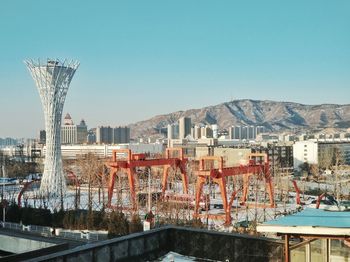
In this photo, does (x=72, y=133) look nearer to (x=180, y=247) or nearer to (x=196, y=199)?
(x=196, y=199)

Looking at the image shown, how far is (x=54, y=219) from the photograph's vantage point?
75.6 ft

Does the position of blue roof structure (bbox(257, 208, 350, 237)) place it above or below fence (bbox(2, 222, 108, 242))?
above

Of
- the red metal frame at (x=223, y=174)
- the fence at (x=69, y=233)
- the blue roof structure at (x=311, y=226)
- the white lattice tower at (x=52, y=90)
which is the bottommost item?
the fence at (x=69, y=233)

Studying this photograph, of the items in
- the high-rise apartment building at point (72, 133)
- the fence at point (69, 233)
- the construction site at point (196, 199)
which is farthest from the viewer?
the high-rise apartment building at point (72, 133)

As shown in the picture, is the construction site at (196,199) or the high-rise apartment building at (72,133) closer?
the construction site at (196,199)

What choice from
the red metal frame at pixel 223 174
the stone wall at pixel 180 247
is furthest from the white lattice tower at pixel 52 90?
the stone wall at pixel 180 247

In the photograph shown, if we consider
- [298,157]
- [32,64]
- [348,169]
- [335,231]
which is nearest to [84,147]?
[298,157]

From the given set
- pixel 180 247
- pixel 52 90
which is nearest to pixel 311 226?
pixel 180 247

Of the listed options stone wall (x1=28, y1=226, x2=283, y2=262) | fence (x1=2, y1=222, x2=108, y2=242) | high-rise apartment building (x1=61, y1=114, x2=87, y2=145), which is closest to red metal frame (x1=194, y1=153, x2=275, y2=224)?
fence (x1=2, y1=222, x2=108, y2=242)

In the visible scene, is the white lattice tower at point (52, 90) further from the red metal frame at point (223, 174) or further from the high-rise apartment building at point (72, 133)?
the high-rise apartment building at point (72, 133)

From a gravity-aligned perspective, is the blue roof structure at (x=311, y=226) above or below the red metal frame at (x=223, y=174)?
above

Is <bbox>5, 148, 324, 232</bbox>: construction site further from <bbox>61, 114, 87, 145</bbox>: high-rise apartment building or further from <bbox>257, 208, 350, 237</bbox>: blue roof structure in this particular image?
<bbox>61, 114, 87, 145</bbox>: high-rise apartment building

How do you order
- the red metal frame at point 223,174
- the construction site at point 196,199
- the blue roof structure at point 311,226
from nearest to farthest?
the blue roof structure at point 311,226 → the construction site at point 196,199 → the red metal frame at point 223,174

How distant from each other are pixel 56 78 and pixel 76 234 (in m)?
17.3
